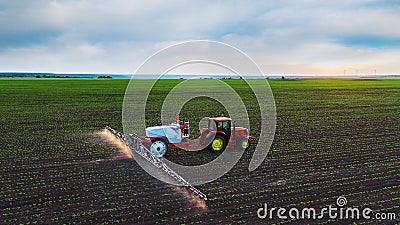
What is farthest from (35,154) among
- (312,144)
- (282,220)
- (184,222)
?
(312,144)

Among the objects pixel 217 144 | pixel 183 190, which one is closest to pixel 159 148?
pixel 217 144

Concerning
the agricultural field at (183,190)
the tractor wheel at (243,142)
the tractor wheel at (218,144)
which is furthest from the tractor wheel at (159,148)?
the tractor wheel at (243,142)

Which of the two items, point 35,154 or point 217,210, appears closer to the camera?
point 217,210

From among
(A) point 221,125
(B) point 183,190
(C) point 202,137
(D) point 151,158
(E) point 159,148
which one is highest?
(A) point 221,125

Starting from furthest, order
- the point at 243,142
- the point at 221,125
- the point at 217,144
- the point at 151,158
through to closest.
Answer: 1. the point at 243,142
2. the point at 217,144
3. the point at 221,125
4. the point at 151,158

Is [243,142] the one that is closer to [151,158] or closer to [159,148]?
[159,148]

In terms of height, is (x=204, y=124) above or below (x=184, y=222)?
above

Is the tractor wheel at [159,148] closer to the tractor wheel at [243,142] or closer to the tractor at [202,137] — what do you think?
the tractor at [202,137]

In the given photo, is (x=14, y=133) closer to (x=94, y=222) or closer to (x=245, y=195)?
(x=94, y=222)
